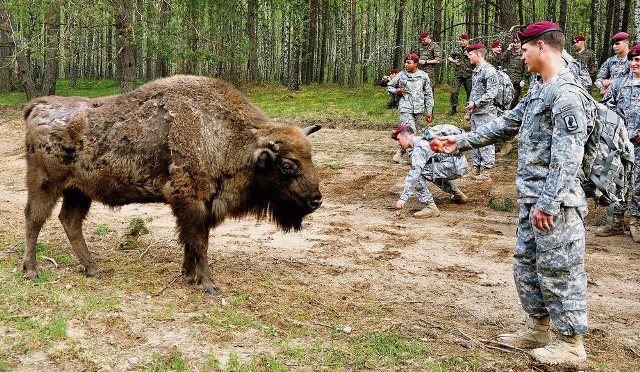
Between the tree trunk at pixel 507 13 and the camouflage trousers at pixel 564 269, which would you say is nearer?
the camouflage trousers at pixel 564 269

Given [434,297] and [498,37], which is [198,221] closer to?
[434,297]

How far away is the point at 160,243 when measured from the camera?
26.0ft

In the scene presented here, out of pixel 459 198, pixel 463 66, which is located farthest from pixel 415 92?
pixel 463 66

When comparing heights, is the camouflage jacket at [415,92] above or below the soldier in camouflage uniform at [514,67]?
below

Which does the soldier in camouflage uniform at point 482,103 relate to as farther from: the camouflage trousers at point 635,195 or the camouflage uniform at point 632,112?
the camouflage trousers at point 635,195

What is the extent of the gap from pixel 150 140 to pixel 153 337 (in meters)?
2.17

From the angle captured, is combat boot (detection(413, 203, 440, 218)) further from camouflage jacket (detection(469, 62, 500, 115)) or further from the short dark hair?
the short dark hair

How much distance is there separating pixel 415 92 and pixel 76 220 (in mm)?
8710

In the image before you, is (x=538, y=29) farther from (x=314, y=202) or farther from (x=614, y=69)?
(x=614, y=69)

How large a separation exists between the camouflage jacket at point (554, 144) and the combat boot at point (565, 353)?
42.1 inches

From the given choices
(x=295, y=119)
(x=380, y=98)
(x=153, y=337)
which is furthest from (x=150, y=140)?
(x=380, y=98)

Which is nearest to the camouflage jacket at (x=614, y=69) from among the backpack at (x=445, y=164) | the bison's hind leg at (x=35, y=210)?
the backpack at (x=445, y=164)

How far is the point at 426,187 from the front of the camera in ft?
32.9

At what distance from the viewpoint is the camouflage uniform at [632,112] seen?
8.59m
